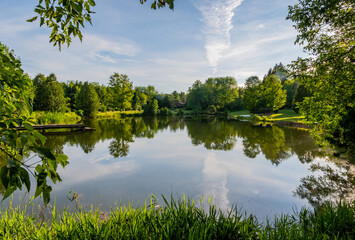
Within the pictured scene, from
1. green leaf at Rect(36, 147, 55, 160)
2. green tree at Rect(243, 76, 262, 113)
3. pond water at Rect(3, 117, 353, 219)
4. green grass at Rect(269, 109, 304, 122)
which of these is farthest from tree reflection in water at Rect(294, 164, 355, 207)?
green tree at Rect(243, 76, 262, 113)

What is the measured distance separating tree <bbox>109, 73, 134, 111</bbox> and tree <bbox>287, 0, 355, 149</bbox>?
154ft

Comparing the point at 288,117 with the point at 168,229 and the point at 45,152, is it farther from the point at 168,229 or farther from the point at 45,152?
the point at 45,152

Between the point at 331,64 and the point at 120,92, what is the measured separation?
4805 centimetres

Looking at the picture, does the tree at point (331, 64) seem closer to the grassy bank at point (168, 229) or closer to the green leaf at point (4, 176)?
the grassy bank at point (168, 229)

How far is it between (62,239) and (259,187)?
6.36 m

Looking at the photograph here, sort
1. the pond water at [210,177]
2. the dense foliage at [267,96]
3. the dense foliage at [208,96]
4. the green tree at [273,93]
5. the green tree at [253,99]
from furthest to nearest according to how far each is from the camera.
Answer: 1. the dense foliage at [208,96]
2. the green tree at [253,99]
3. the dense foliage at [267,96]
4. the green tree at [273,93]
5. the pond water at [210,177]

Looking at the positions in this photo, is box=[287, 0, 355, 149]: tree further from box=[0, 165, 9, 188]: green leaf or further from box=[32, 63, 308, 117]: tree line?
box=[32, 63, 308, 117]: tree line

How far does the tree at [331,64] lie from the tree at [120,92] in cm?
4681

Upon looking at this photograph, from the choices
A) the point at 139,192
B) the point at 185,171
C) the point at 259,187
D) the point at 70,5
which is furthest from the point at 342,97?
the point at 70,5

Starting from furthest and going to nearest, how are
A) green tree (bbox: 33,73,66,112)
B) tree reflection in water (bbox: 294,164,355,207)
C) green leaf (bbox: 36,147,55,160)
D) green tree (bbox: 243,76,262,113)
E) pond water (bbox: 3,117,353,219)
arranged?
green tree (bbox: 243,76,262,113) < green tree (bbox: 33,73,66,112) < pond water (bbox: 3,117,353,219) < tree reflection in water (bbox: 294,164,355,207) < green leaf (bbox: 36,147,55,160)

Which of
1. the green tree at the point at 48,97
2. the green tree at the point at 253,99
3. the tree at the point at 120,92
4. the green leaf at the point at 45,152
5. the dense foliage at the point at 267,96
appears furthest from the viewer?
the tree at the point at 120,92

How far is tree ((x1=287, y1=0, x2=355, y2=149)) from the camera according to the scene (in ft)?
19.8

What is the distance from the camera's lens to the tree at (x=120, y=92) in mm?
49656

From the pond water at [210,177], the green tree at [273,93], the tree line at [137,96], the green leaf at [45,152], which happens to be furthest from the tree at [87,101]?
the green leaf at [45,152]
